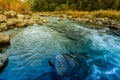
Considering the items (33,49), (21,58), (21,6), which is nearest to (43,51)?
(33,49)

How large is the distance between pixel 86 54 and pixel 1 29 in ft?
24.7

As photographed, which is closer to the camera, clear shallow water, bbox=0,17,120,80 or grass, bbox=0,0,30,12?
clear shallow water, bbox=0,17,120,80

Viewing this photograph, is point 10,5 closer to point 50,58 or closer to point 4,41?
point 4,41

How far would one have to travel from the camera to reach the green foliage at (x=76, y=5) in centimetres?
3496

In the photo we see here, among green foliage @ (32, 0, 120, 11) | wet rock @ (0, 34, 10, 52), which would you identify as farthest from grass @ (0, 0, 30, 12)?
green foliage @ (32, 0, 120, 11)

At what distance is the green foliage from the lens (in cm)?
3496

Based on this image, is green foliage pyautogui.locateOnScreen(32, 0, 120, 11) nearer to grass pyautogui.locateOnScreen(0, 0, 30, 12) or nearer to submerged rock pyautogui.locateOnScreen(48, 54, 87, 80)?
grass pyautogui.locateOnScreen(0, 0, 30, 12)

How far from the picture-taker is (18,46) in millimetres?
8703

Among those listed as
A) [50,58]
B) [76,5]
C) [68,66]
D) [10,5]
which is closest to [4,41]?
[50,58]

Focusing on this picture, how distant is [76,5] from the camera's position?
136 ft

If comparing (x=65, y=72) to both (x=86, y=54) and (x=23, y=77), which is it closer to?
(x=23, y=77)

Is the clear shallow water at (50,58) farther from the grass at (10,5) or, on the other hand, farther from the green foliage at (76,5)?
the green foliage at (76,5)

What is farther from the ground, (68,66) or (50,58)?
(68,66)

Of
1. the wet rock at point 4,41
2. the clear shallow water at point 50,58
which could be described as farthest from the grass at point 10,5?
the clear shallow water at point 50,58
